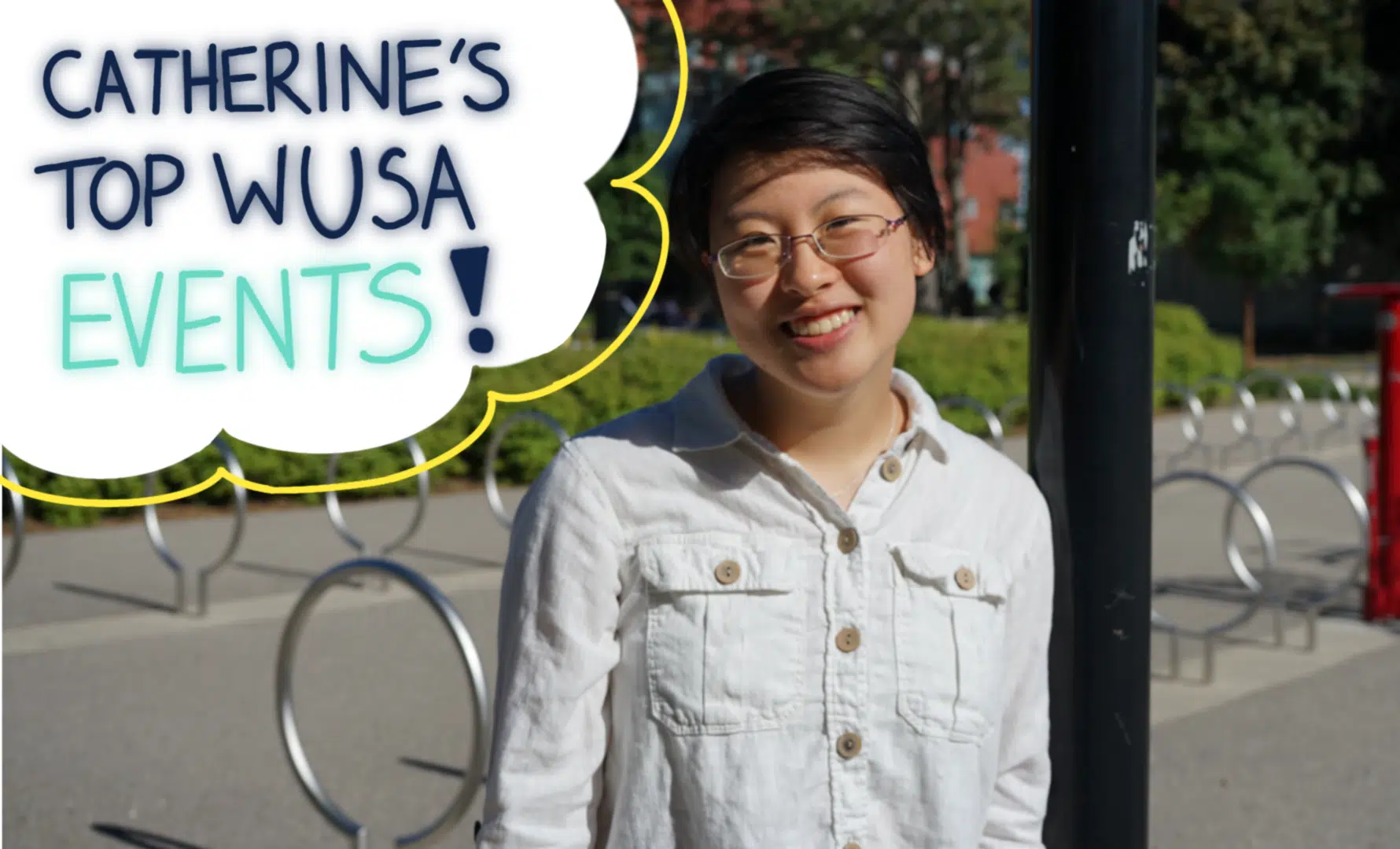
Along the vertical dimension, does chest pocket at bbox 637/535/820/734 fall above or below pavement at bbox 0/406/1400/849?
above

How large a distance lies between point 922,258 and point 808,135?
0.29 m

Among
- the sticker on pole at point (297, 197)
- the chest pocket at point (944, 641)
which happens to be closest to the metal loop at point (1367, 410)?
the sticker on pole at point (297, 197)

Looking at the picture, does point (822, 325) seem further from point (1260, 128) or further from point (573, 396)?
point (1260, 128)

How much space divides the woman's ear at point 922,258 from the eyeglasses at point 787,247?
0.15m

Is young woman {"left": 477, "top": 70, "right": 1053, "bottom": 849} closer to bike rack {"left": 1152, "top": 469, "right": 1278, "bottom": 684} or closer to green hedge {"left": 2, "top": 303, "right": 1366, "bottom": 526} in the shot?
bike rack {"left": 1152, "top": 469, "right": 1278, "bottom": 684}

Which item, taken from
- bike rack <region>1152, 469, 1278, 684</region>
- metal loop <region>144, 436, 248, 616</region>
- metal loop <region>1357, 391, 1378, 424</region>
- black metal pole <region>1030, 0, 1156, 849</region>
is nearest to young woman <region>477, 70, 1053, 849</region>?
black metal pole <region>1030, 0, 1156, 849</region>

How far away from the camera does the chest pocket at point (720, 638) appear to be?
5.93ft

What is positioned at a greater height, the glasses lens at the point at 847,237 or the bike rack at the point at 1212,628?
the glasses lens at the point at 847,237

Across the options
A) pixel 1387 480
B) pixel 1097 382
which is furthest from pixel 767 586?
pixel 1387 480

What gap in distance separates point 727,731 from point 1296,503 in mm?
10764

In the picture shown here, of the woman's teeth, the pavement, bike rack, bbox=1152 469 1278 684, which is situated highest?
the woman's teeth

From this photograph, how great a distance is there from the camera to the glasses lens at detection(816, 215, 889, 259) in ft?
6.07

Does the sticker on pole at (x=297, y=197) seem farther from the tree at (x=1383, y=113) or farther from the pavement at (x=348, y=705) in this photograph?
the tree at (x=1383, y=113)

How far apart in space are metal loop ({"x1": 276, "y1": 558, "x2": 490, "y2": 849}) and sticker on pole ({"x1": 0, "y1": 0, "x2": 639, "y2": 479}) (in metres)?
1.41
